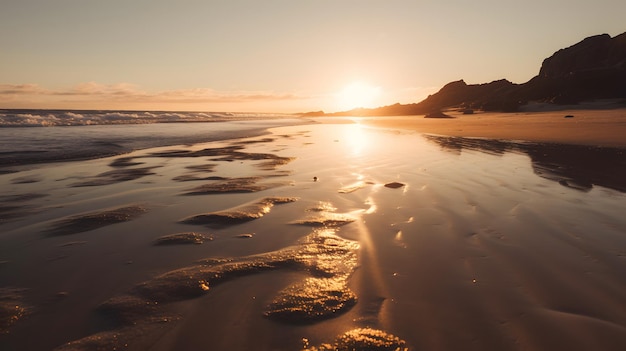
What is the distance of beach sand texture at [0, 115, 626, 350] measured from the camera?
2.16m

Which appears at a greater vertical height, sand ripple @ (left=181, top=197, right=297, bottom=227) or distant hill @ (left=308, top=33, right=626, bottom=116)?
distant hill @ (left=308, top=33, right=626, bottom=116)

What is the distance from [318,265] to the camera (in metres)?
3.14

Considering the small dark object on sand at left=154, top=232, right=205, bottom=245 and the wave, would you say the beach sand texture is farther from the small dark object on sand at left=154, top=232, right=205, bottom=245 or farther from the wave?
the wave

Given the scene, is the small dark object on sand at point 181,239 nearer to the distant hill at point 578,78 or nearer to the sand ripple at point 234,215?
the sand ripple at point 234,215

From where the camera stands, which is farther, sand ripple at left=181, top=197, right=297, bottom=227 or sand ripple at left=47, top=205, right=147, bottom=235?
sand ripple at left=181, top=197, right=297, bottom=227

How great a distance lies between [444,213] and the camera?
15.4ft

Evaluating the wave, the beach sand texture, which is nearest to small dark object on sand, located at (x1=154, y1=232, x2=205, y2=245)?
the beach sand texture

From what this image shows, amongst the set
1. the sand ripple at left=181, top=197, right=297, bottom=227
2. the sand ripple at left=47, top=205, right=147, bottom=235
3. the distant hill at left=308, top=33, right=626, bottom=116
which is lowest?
the sand ripple at left=47, top=205, right=147, bottom=235

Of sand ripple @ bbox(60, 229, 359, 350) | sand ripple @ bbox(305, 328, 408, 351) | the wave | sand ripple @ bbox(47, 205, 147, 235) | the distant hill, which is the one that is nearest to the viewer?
sand ripple @ bbox(305, 328, 408, 351)

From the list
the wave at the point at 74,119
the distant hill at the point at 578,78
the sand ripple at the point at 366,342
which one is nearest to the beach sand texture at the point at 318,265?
the sand ripple at the point at 366,342

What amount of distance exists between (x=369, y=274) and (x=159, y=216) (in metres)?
3.33

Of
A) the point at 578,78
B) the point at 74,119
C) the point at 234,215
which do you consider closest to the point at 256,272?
the point at 234,215

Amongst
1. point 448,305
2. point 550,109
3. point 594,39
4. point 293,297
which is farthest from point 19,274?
point 594,39

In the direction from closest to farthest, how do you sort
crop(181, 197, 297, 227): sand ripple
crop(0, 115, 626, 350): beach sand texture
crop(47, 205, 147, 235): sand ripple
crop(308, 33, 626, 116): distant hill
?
1. crop(0, 115, 626, 350): beach sand texture
2. crop(47, 205, 147, 235): sand ripple
3. crop(181, 197, 297, 227): sand ripple
4. crop(308, 33, 626, 116): distant hill
